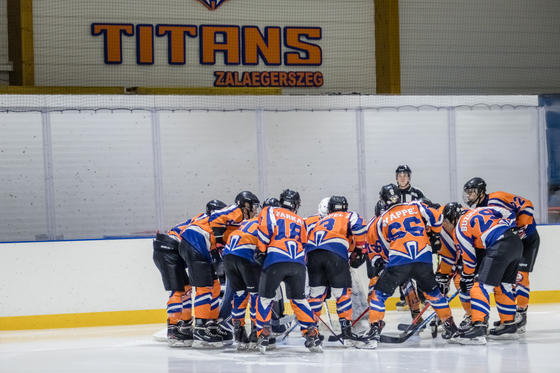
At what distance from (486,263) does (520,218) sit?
87cm

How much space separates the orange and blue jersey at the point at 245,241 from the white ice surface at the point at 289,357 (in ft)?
2.58

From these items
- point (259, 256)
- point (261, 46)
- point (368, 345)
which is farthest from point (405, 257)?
point (261, 46)

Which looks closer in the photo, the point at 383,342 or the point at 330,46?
the point at 383,342

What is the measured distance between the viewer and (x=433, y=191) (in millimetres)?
12031

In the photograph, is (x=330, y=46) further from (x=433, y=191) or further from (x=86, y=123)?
(x=86, y=123)

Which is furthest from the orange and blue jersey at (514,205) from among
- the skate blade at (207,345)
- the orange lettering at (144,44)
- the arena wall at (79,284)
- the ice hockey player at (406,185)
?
the orange lettering at (144,44)

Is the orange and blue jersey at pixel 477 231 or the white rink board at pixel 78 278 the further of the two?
the white rink board at pixel 78 278

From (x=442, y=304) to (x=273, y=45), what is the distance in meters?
7.88

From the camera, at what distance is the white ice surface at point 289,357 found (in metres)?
6.05

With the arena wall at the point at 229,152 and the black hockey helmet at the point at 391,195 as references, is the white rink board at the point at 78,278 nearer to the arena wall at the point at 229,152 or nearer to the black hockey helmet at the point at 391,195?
the arena wall at the point at 229,152

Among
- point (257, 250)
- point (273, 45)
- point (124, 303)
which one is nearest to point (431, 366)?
point (257, 250)

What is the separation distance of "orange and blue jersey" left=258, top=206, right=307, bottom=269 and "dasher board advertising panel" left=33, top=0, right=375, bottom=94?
23.5 feet

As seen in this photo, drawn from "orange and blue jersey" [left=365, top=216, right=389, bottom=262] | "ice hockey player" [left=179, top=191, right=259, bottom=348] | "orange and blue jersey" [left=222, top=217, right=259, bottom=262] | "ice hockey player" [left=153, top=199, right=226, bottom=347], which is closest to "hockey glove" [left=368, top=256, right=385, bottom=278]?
"orange and blue jersey" [left=365, top=216, right=389, bottom=262]

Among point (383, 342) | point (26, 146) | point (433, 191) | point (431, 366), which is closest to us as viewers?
point (431, 366)
